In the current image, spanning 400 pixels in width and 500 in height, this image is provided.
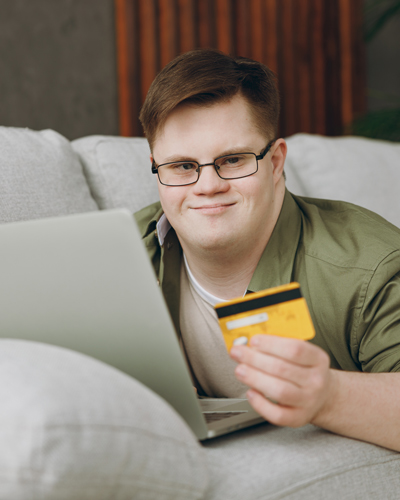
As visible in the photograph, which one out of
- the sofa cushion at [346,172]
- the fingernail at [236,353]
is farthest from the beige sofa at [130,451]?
the sofa cushion at [346,172]

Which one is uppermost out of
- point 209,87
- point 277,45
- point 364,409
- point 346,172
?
point 277,45

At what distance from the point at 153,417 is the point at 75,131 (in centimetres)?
189

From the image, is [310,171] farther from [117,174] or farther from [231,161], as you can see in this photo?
[231,161]

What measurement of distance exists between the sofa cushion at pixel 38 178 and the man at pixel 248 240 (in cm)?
20

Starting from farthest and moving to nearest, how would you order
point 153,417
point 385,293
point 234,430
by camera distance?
1. point 385,293
2. point 234,430
3. point 153,417

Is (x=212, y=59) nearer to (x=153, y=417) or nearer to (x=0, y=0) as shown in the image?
(x=153, y=417)

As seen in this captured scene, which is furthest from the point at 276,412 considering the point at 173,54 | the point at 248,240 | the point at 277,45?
the point at 277,45

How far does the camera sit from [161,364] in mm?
640

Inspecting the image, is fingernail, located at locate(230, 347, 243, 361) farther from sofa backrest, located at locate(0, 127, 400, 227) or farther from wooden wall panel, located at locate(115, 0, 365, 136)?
wooden wall panel, located at locate(115, 0, 365, 136)

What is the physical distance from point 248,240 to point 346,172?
2.54 ft

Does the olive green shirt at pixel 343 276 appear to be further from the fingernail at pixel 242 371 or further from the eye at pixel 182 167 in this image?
the fingernail at pixel 242 371

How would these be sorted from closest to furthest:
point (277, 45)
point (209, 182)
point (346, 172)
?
1. point (209, 182)
2. point (346, 172)
3. point (277, 45)

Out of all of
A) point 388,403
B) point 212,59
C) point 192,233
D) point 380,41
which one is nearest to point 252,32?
point 380,41

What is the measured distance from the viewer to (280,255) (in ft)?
3.41
